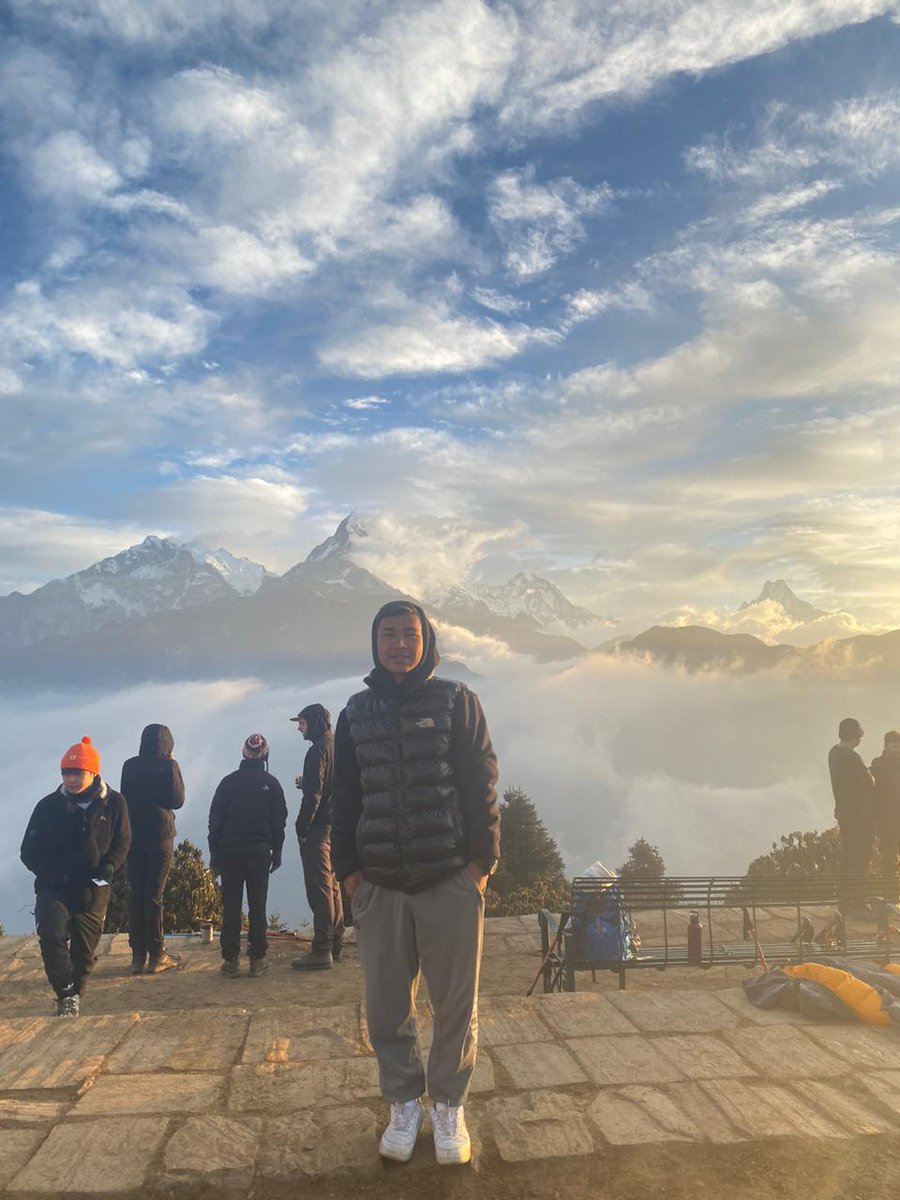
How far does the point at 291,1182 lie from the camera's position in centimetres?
286

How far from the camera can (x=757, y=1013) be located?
4629 mm

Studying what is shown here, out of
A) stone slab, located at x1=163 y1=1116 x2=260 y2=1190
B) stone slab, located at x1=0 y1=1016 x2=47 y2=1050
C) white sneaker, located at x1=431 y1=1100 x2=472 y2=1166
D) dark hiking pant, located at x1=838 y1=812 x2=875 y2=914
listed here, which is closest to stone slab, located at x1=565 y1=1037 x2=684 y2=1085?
white sneaker, located at x1=431 y1=1100 x2=472 y2=1166

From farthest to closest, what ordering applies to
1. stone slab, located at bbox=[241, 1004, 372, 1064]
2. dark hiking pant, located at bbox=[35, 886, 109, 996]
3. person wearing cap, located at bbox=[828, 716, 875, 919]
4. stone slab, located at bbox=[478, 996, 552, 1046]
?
1. person wearing cap, located at bbox=[828, 716, 875, 919]
2. dark hiking pant, located at bbox=[35, 886, 109, 996]
3. stone slab, located at bbox=[478, 996, 552, 1046]
4. stone slab, located at bbox=[241, 1004, 372, 1064]

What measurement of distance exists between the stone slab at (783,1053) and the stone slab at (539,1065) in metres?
0.89

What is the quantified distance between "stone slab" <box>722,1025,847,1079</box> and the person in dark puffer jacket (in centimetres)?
167

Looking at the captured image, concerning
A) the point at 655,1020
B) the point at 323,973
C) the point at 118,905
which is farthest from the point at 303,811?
the point at 118,905

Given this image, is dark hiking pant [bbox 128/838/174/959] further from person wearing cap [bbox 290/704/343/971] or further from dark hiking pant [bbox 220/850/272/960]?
person wearing cap [bbox 290/704/343/971]

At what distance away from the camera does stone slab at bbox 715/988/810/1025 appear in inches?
176

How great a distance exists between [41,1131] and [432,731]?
2.28 m

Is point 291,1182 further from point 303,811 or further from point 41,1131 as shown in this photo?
point 303,811

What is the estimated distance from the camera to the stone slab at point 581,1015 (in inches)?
171

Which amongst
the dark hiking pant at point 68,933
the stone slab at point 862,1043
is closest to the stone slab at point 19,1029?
the dark hiking pant at point 68,933

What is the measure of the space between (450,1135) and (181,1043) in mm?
1994

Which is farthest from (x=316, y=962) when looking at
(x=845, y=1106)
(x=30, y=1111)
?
(x=845, y=1106)
